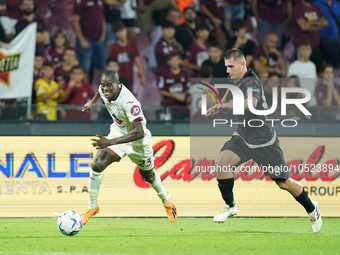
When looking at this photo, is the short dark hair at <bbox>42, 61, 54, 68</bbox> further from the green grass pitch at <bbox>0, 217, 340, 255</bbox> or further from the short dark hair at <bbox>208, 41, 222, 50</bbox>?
the short dark hair at <bbox>208, 41, 222, 50</bbox>

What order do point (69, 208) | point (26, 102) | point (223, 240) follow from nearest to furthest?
1. point (223, 240)
2. point (69, 208)
3. point (26, 102)

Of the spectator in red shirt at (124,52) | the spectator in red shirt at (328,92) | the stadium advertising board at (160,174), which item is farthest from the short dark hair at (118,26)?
the spectator in red shirt at (328,92)

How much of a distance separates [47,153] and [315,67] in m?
5.68

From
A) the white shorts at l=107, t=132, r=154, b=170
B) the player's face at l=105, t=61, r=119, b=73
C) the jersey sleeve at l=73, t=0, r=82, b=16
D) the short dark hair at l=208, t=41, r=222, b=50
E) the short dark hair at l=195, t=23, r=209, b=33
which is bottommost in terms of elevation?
the white shorts at l=107, t=132, r=154, b=170

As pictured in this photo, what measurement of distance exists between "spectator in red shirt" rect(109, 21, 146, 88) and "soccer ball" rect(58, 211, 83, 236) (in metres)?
4.96

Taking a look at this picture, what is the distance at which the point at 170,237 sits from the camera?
7.09m

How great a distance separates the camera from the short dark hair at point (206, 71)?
11133mm

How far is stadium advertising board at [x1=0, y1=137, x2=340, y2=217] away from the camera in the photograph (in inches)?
376

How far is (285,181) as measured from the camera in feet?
24.5

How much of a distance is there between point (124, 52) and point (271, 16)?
11.3ft

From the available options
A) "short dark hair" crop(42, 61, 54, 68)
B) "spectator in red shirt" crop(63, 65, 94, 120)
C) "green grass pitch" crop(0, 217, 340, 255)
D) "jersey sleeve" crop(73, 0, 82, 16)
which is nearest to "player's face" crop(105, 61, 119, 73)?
"spectator in red shirt" crop(63, 65, 94, 120)

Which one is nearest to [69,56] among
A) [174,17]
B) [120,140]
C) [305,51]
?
[174,17]

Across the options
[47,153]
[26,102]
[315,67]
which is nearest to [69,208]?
[47,153]

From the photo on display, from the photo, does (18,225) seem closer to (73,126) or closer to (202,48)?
(73,126)
